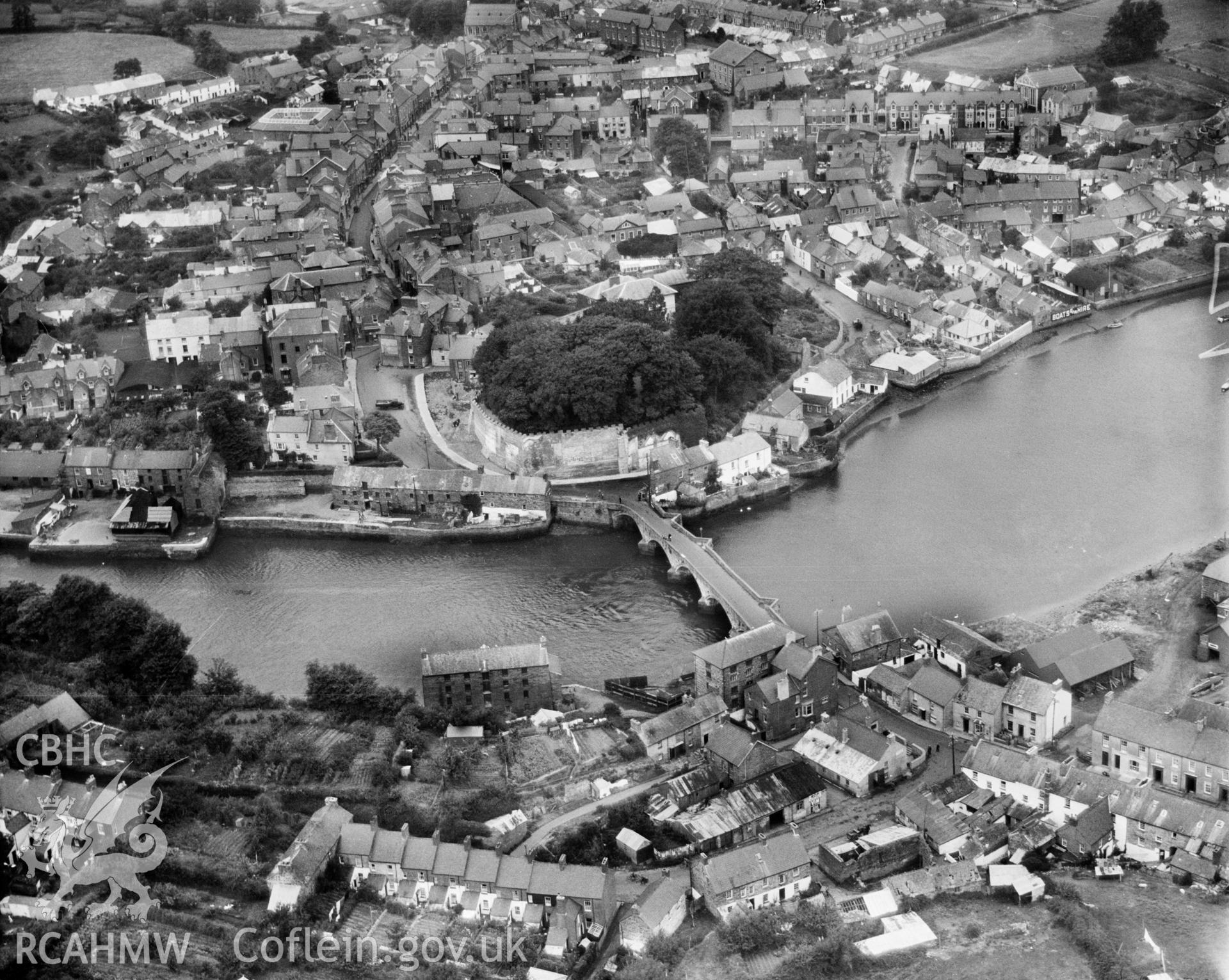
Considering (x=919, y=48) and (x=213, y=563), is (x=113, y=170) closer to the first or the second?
(x=213, y=563)

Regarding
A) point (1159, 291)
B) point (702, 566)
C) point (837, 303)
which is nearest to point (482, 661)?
point (702, 566)

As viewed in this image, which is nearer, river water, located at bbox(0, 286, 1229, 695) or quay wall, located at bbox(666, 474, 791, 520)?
river water, located at bbox(0, 286, 1229, 695)

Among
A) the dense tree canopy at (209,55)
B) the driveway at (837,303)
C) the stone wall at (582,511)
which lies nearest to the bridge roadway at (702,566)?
the stone wall at (582,511)

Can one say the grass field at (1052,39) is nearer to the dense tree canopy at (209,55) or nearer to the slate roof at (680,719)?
the dense tree canopy at (209,55)

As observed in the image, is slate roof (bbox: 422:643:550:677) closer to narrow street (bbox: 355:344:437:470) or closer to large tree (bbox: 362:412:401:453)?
narrow street (bbox: 355:344:437:470)

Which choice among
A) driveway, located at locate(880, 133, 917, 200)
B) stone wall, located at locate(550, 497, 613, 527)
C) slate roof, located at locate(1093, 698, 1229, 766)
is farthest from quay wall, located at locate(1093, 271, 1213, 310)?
slate roof, located at locate(1093, 698, 1229, 766)

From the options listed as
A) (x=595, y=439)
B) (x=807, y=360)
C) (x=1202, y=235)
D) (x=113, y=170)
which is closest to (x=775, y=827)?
(x=595, y=439)

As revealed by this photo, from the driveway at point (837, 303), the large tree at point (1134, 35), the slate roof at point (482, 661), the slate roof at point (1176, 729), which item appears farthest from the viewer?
the large tree at point (1134, 35)
